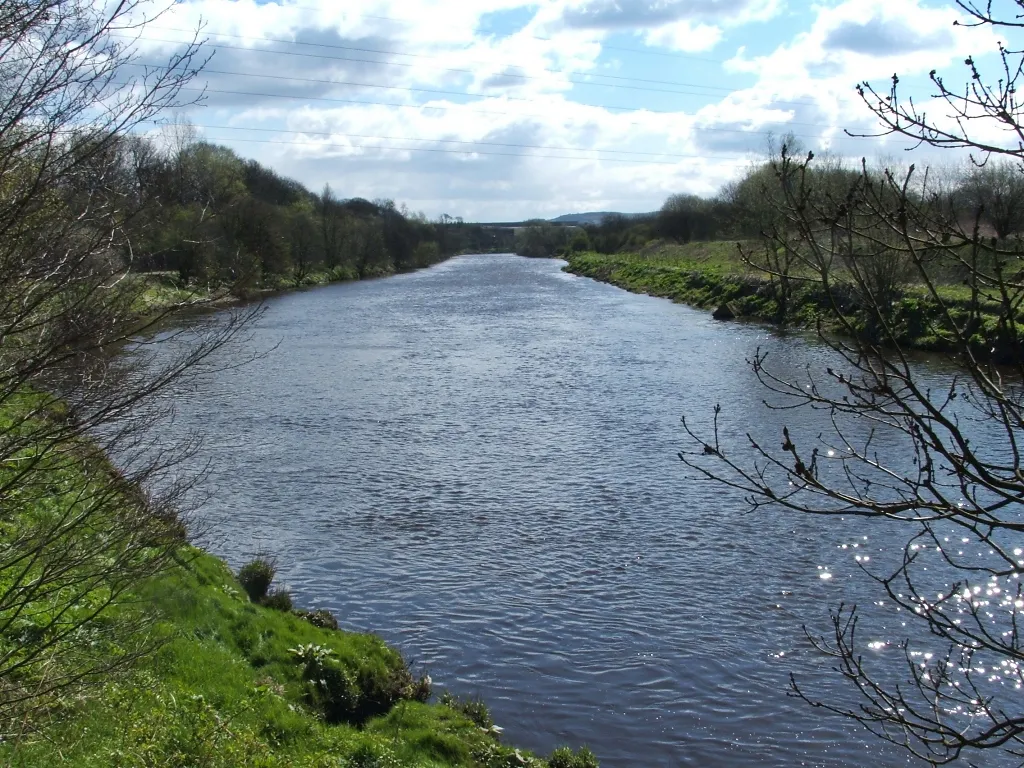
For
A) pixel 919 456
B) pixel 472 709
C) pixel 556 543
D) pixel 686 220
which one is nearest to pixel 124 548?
pixel 472 709

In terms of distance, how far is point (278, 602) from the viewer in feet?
37.7

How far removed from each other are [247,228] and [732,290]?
88.9ft

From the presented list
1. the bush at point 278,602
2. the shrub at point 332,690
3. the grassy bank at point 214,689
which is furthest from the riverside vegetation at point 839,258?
the bush at point 278,602

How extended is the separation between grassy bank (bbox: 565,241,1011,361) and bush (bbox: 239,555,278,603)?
1095 cm

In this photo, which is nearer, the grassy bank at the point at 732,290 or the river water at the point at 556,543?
the river water at the point at 556,543

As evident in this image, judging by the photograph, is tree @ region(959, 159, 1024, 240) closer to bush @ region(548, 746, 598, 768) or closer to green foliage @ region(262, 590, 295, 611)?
bush @ region(548, 746, 598, 768)

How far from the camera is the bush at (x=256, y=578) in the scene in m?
11.9

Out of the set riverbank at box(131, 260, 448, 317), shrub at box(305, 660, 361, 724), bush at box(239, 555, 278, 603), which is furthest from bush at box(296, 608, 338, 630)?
riverbank at box(131, 260, 448, 317)

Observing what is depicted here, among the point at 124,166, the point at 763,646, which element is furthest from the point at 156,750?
the point at 763,646

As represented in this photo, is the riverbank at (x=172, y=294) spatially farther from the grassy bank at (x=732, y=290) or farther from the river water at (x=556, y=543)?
the grassy bank at (x=732, y=290)

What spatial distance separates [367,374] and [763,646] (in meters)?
20.2

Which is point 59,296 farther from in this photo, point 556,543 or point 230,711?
point 556,543

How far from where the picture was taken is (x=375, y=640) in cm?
1070

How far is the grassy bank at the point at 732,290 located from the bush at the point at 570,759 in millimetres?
11683
